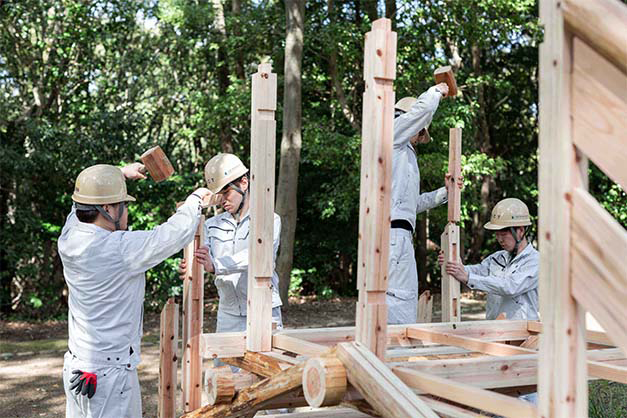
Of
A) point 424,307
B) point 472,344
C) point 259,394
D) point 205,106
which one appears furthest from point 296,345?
point 205,106

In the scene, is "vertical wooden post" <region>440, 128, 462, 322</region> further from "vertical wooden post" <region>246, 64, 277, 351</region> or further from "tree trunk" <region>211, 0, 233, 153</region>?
"tree trunk" <region>211, 0, 233, 153</region>

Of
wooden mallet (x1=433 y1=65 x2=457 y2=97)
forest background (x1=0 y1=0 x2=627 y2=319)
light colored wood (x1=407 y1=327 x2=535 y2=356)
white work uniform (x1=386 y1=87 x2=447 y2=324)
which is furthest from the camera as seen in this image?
forest background (x1=0 y1=0 x2=627 y2=319)

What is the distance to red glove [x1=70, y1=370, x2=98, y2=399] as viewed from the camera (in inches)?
156

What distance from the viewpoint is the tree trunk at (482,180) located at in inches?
680

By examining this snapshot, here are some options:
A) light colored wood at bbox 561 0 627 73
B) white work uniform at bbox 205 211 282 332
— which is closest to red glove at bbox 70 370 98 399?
white work uniform at bbox 205 211 282 332

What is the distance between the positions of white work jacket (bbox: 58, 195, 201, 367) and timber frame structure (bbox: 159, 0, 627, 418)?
0.47 m

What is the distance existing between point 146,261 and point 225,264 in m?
0.89

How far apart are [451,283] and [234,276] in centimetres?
194

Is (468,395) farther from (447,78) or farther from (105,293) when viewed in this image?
(447,78)

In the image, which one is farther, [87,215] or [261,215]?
[87,215]

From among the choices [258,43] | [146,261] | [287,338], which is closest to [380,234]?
[287,338]

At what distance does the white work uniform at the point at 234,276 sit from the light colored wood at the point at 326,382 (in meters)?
1.78

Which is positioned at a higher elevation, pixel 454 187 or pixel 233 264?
pixel 454 187

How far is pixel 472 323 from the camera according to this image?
443cm
